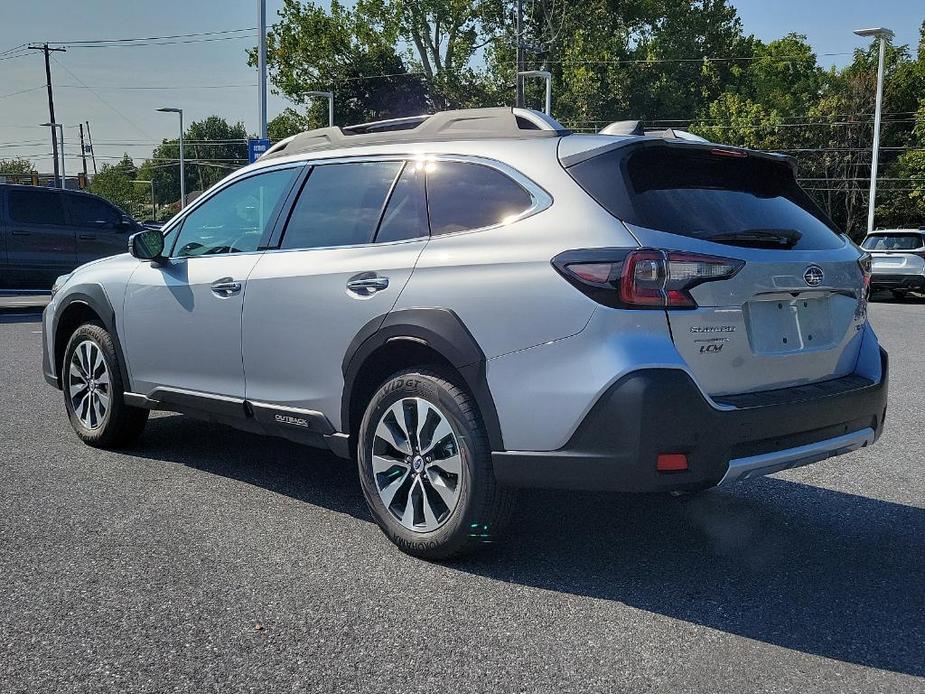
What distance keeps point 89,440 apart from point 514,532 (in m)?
3.02

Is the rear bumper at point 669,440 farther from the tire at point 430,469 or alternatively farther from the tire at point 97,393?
the tire at point 97,393

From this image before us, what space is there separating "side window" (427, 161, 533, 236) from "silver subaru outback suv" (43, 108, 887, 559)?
0.04ft

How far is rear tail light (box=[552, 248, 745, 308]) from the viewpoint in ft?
11.2

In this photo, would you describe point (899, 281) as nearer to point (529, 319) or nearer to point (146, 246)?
point (146, 246)

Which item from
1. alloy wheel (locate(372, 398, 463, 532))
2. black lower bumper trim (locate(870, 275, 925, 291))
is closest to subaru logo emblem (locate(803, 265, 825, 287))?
alloy wheel (locate(372, 398, 463, 532))

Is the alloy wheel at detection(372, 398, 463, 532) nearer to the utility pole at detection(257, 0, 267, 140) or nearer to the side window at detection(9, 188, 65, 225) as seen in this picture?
the side window at detection(9, 188, 65, 225)

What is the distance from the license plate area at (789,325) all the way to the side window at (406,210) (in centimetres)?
141

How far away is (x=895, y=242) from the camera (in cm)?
2175

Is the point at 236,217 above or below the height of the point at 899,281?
above

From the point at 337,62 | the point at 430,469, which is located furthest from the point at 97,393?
the point at 337,62

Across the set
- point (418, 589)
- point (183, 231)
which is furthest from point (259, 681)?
point (183, 231)

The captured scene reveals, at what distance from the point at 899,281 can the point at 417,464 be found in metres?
20.2

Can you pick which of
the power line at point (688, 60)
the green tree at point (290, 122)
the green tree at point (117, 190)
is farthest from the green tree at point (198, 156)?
the power line at point (688, 60)

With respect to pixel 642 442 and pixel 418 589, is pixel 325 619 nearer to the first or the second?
pixel 418 589
